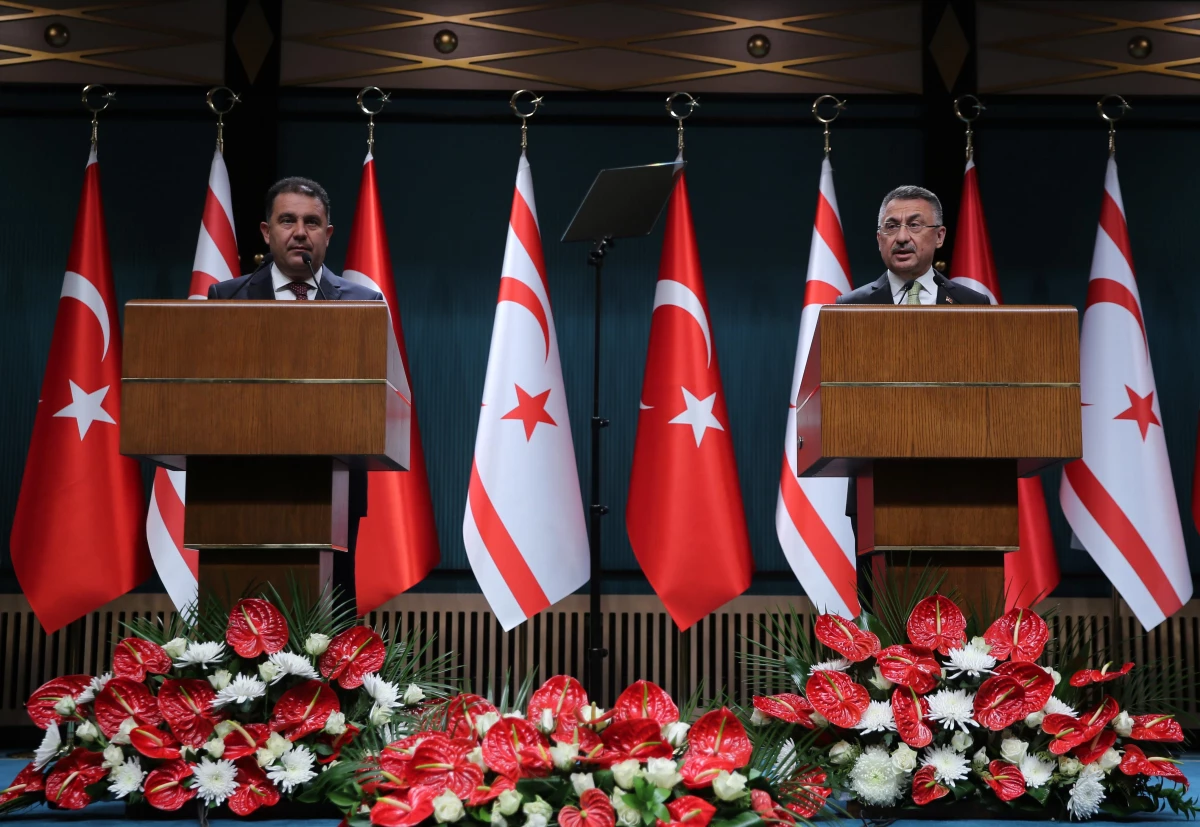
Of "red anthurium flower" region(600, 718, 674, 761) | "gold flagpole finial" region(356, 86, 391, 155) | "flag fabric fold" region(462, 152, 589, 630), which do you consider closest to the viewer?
"red anthurium flower" region(600, 718, 674, 761)

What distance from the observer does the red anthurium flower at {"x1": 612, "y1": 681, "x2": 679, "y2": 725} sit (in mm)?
1783

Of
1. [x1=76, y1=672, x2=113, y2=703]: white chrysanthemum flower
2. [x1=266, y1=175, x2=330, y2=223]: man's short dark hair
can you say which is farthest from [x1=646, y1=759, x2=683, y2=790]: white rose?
[x1=266, y1=175, x2=330, y2=223]: man's short dark hair

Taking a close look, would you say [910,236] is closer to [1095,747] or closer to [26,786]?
[1095,747]

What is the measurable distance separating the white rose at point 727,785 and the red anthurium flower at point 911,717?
54 cm

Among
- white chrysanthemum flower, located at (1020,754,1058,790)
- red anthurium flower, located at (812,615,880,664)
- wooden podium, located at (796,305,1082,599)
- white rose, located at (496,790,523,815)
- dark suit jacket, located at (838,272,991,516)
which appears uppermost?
dark suit jacket, located at (838,272,991,516)

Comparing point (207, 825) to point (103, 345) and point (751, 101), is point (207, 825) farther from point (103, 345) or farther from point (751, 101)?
point (751, 101)

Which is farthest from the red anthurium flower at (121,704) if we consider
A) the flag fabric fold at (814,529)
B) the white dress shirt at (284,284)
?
the flag fabric fold at (814,529)

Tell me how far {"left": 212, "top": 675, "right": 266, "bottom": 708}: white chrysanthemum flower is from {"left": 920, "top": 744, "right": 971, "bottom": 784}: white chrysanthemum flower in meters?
1.15

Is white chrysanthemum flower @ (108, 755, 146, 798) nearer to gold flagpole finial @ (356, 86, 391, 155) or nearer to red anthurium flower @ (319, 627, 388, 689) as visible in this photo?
red anthurium flower @ (319, 627, 388, 689)

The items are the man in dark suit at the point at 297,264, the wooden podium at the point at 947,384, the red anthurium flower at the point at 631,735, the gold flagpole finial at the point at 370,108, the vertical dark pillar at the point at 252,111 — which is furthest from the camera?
the vertical dark pillar at the point at 252,111

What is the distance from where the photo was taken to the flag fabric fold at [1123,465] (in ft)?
13.4

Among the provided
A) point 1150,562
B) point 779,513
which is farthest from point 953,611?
point 1150,562

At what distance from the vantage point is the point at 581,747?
1628mm

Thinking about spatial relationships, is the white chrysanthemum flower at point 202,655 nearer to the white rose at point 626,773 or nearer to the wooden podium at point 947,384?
the white rose at point 626,773
